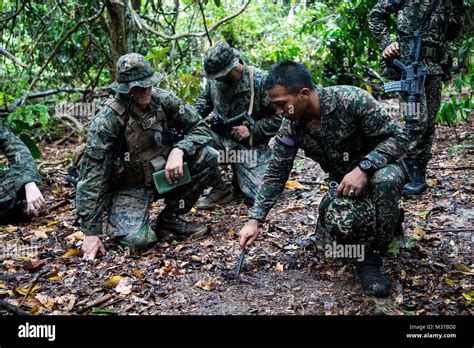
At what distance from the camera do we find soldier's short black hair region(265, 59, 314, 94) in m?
2.96

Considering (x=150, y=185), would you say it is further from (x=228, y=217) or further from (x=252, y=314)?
(x=252, y=314)

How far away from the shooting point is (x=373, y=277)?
3.07m

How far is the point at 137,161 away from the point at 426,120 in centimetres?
271

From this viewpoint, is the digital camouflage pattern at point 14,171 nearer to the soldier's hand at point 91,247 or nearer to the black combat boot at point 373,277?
the soldier's hand at point 91,247

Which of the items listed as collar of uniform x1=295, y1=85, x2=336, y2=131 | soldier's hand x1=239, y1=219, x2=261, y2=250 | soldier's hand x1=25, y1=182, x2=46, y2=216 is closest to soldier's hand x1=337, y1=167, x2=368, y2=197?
collar of uniform x1=295, y1=85, x2=336, y2=131

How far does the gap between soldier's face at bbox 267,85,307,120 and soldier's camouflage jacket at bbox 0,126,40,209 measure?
281cm

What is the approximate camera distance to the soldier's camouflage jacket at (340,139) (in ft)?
10.2

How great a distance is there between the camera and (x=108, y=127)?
4.00 m

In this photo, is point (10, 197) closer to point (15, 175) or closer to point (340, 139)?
point (15, 175)

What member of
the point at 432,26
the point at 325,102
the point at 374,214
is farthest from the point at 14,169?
the point at 432,26

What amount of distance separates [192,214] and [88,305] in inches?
77.5

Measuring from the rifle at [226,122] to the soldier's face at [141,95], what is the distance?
55.3 inches

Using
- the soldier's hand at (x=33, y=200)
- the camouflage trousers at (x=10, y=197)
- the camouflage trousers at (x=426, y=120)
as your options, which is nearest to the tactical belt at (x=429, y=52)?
the camouflage trousers at (x=426, y=120)
